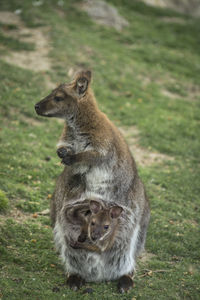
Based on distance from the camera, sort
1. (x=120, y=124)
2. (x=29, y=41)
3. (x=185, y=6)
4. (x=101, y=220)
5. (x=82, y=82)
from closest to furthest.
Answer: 1. (x=101, y=220)
2. (x=82, y=82)
3. (x=120, y=124)
4. (x=29, y=41)
5. (x=185, y=6)

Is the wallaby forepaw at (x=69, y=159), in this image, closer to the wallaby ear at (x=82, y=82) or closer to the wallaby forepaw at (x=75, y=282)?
the wallaby ear at (x=82, y=82)

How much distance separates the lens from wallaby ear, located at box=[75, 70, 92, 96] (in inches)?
193

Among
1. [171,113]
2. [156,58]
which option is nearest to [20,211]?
[171,113]

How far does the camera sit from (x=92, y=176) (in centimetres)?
454

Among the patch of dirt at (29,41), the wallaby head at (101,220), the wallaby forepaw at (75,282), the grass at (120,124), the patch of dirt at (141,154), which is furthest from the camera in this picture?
the patch of dirt at (29,41)

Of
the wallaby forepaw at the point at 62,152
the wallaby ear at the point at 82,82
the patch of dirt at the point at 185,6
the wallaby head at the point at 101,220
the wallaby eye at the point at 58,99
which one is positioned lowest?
the patch of dirt at the point at 185,6

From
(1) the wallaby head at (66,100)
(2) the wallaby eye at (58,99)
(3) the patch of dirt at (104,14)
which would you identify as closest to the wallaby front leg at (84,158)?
(1) the wallaby head at (66,100)

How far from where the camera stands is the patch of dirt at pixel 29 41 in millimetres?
11047

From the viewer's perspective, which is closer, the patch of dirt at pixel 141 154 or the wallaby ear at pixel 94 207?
the wallaby ear at pixel 94 207

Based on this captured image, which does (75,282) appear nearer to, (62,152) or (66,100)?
(62,152)

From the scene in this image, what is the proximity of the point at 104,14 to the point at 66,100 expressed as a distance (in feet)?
36.0

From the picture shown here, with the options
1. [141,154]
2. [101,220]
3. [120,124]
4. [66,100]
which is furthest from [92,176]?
[120,124]

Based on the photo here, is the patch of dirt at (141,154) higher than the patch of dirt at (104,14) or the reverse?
the reverse

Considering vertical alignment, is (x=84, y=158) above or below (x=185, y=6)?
above
